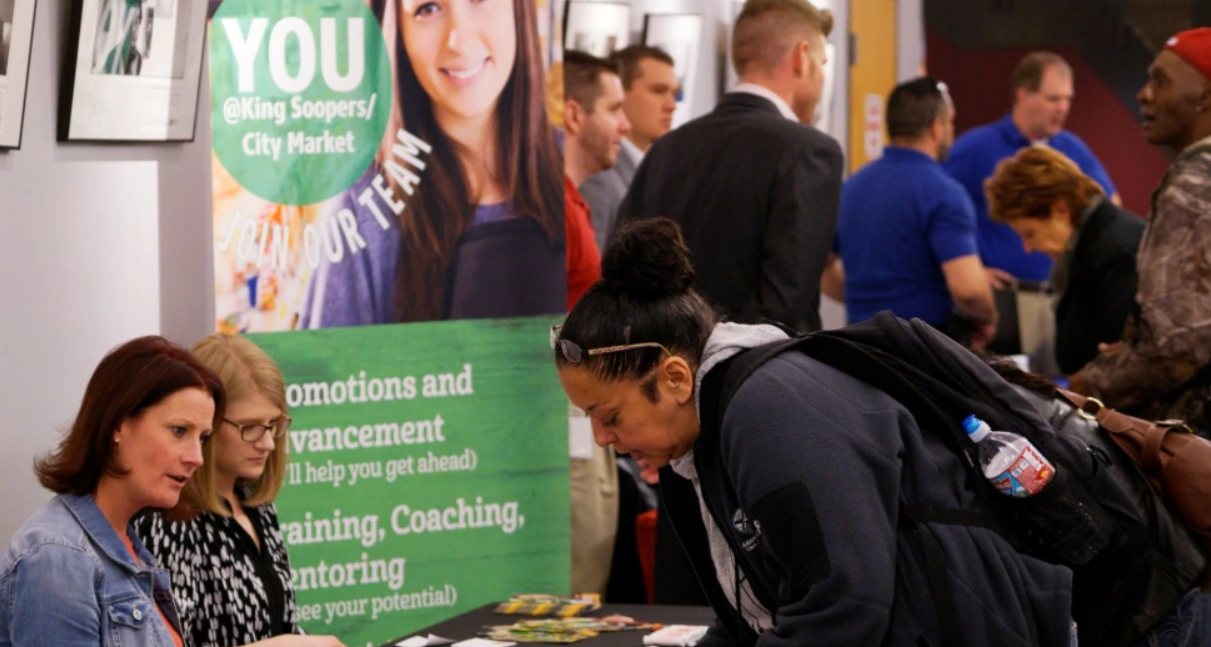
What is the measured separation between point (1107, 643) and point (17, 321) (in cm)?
210

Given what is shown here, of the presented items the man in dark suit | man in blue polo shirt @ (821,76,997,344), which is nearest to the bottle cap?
the man in dark suit

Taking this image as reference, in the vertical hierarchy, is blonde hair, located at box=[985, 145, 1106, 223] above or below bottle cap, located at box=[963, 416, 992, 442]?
above

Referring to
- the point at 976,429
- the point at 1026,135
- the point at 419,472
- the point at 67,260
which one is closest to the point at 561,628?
the point at 419,472

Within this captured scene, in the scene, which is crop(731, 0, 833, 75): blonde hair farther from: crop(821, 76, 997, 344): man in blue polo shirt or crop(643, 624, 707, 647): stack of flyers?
crop(643, 624, 707, 647): stack of flyers

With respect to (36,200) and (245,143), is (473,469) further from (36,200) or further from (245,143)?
(36,200)

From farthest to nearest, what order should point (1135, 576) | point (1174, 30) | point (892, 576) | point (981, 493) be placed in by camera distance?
point (1174, 30), point (1135, 576), point (981, 493), point (892, 576)

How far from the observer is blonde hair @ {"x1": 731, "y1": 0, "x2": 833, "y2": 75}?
4117 millimetres

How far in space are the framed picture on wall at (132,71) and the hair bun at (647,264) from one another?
1.59 meters

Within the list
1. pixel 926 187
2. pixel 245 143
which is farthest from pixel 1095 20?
pixel 245 143

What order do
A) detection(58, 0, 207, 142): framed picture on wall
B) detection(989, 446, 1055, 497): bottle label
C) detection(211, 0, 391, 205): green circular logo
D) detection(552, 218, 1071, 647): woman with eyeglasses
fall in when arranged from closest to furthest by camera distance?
detection(552, 218, 1071, 647): woman with eyeglasses < detection(989, 446, 1055, 497): bottle label < detection(58, 0, 207, 142): framed picture on wall < detection(211, 0, 391, 205): green circular logo

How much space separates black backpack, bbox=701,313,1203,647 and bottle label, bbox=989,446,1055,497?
0.8 inches

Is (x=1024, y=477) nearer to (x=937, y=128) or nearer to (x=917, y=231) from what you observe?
(x=917, y=231)

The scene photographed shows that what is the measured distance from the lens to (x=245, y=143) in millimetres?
3504

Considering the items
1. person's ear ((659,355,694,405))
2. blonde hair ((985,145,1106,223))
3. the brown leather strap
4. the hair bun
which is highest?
blonde hair ((985,145,1106,223))
